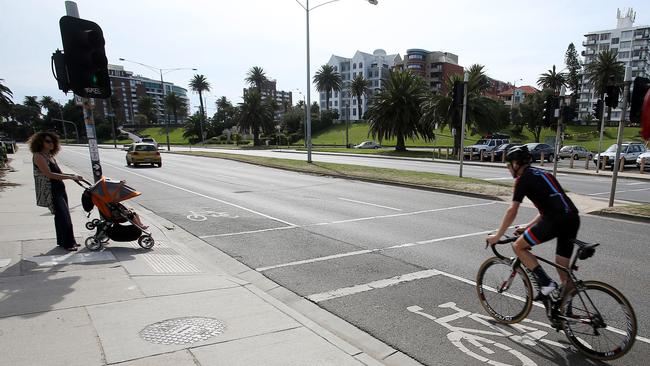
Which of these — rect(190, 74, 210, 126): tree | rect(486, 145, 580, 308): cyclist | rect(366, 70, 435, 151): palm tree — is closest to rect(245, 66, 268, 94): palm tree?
rect(190, 74, 210, 126): tree

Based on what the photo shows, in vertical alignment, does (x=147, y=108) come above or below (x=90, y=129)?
above

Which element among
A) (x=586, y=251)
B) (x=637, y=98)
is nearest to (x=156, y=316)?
(x=586, y=251)

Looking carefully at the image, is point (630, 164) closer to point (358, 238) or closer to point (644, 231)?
point (644, 231)

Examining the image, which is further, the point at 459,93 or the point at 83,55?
the point at 459,93

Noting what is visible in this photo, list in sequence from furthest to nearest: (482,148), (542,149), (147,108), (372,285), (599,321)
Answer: (147,108)
(482,148)
(542,149)
(372,285)
(599,321)

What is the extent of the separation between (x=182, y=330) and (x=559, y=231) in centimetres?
373

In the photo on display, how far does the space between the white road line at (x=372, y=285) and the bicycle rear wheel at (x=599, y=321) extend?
2202 millimetres

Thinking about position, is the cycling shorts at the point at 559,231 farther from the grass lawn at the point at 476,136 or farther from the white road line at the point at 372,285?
the grass lawn at the point at 476,136

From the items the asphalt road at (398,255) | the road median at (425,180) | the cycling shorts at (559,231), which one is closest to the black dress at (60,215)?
the asphalt road at (398,255)

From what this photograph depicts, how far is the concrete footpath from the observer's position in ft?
11.3

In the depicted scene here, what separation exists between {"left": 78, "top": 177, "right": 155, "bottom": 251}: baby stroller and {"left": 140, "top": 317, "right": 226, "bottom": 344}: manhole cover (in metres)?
3.32

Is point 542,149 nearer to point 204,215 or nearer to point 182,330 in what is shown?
point 204,215

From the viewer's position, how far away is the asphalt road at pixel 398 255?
4148 mm

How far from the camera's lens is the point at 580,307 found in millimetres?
3785
